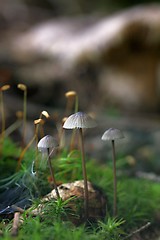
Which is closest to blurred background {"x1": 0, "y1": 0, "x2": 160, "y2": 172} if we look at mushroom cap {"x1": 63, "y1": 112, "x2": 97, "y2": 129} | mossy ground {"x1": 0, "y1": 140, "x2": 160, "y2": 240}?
mossy ground {"x1": 0, "y1": 140, "x2": 160, "y2": 240}

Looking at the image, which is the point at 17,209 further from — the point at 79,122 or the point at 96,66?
the point at 96,66

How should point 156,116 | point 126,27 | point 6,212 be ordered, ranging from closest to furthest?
point 6,212, point 126,27, point 156,116

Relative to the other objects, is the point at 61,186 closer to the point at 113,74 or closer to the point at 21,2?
the point at 113,74

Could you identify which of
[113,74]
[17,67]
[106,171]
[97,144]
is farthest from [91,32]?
[106,171]

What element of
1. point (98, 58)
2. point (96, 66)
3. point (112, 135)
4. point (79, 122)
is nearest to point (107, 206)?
point (112, 135)

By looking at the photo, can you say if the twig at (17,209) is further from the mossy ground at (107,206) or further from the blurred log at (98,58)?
the blurred log at (98,58)

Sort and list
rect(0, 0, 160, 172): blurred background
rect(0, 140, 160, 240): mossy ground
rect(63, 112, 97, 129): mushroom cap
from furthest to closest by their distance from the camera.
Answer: rect(0, 0, 160, 172): blurred background
rect(63, 112, 97, 129): mushroom cap
rect(0, 140, 160, 240): mossy ground

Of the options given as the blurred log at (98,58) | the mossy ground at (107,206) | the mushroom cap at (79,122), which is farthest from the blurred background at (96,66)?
the mushroom cap at (79,122)

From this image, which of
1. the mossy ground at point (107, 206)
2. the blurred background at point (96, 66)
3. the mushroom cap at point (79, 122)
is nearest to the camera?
the mossy ground at point (107, 206)

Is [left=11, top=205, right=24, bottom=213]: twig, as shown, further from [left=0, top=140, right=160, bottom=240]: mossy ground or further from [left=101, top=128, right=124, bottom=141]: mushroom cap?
[left=101, top=128, right=124, bottom=141]: mushroom cap
